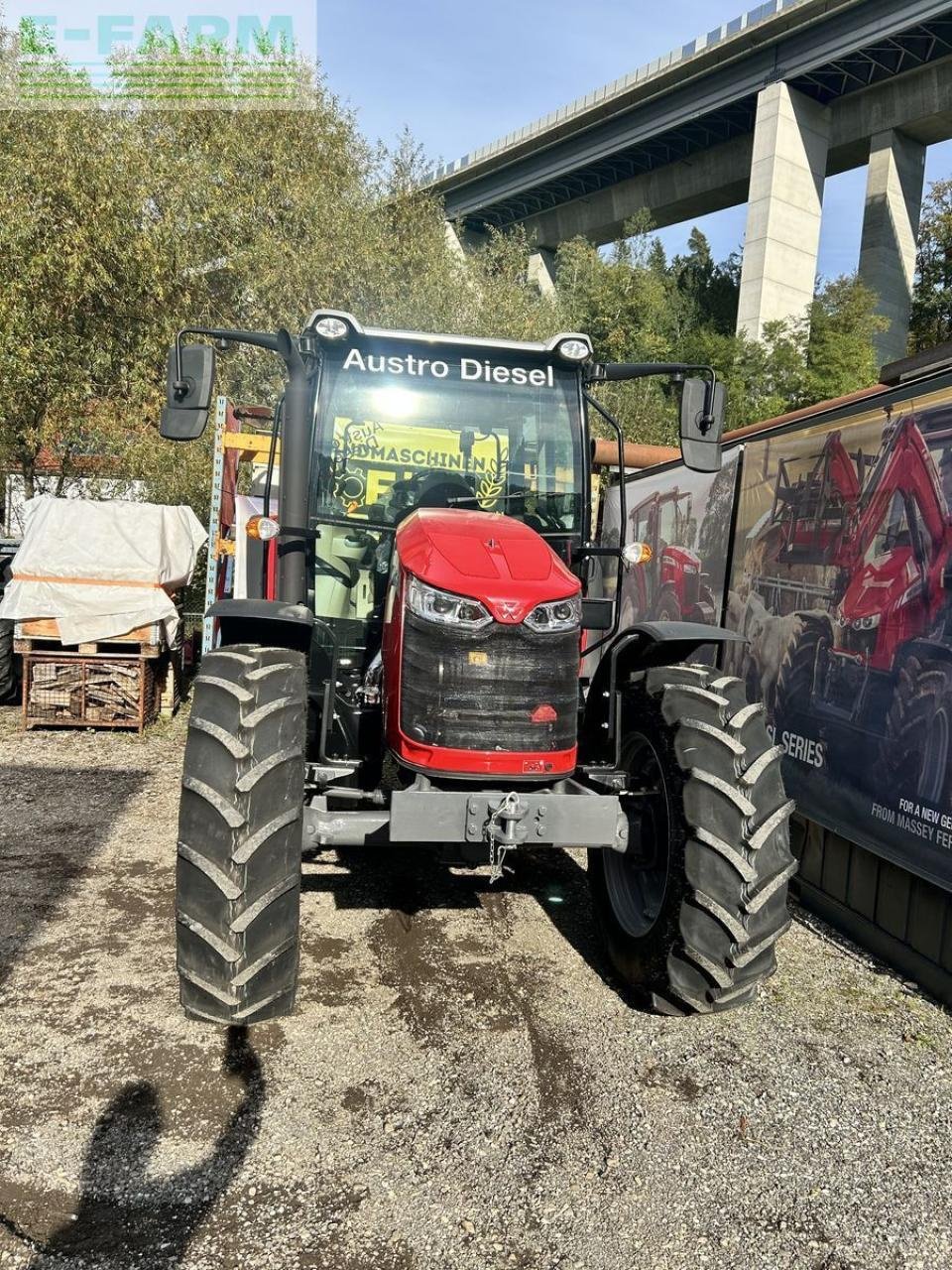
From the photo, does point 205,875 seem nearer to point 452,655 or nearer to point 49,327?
point 452,655

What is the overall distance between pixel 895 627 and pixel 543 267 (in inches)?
1474

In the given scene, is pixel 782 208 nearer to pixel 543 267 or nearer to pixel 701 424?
pixel 543 267

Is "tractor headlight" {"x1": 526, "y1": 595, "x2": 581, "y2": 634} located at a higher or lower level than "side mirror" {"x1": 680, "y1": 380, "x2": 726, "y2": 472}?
lower

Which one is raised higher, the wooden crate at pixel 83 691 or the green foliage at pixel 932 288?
the green foliage at pixel 932 288

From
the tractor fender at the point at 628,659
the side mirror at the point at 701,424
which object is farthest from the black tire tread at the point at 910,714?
the side mirror at the point at 701,424

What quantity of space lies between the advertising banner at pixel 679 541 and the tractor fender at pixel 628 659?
1.73 m

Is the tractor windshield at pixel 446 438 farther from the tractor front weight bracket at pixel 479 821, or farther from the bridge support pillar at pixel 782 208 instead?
the bridge support pillar at pixel 782 208

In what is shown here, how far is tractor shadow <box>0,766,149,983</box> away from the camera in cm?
422

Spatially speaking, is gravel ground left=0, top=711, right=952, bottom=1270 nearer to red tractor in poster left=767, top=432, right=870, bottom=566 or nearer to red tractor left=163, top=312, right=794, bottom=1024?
red tractor left=163, top=312, right=794, bottom=1024

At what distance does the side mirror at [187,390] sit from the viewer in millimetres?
3775

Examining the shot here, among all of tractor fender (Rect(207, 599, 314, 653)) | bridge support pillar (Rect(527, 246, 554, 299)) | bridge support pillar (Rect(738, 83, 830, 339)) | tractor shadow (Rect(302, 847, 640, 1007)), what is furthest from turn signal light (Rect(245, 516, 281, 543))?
bridge support pillar (Rect(527, 246, 554, 299))

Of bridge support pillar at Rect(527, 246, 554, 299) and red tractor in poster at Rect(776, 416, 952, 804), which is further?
bridge support pillar at Rect(527, 246, 554, 299)

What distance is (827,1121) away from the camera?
294cm

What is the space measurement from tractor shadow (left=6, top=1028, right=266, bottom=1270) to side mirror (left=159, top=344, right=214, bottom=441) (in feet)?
8.25
